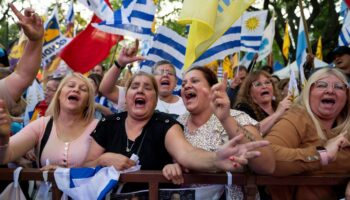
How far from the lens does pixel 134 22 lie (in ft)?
20.1

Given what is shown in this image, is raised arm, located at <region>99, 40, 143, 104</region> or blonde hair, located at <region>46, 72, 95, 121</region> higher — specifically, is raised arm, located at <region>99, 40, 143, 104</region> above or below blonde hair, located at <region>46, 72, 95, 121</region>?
above

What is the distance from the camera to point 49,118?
13.8 ft

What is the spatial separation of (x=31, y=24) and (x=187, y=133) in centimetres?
145

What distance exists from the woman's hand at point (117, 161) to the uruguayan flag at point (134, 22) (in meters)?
2.76

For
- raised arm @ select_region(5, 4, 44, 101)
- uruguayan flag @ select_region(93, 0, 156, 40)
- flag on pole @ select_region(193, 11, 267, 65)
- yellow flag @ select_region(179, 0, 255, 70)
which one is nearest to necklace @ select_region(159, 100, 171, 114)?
flag on pole @ select_region(193, 11, 267, 65)

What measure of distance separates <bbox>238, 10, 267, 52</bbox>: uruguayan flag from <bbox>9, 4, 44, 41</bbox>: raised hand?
666 cm

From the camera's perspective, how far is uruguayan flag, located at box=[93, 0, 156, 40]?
6074mm

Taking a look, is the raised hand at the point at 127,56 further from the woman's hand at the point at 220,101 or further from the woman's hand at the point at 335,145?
the woman's hand at the point at 335,145

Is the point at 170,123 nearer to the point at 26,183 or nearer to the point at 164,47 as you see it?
the point at 26,183

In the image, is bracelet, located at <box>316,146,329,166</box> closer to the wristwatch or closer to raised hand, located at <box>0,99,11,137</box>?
the wristwatch

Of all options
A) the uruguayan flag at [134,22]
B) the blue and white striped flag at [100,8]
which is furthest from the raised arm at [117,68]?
the blue and white striped flag at [100,8]

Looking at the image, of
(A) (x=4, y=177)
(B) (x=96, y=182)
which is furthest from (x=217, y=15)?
(A) (x=4, y=177)

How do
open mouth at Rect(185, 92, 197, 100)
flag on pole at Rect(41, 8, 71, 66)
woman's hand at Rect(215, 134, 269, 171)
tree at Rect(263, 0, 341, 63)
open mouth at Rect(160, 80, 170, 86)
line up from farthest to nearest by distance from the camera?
tree at Rect(263, 0, 341, 63) < flag on pole at Rect(41, 8, 71, 66) < open mouth at Rect(160, 80, 170, 86) < open mouth at Rect(185, 92, 197, 100) < woman's hand at Rect(215, 134, 269, 171)

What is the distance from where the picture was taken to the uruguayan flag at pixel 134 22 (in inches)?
239
